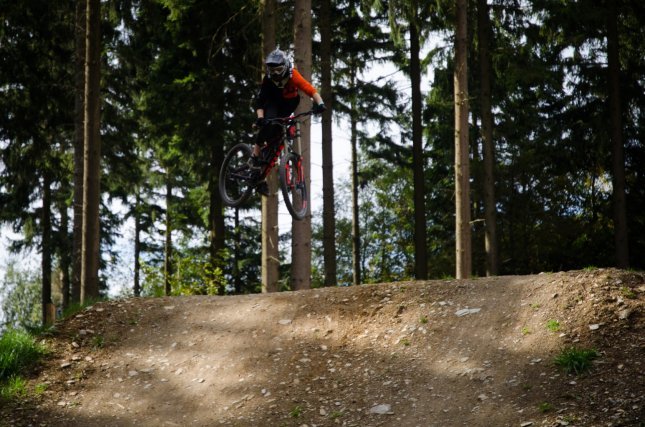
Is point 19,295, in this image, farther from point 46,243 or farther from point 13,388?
point 13,388

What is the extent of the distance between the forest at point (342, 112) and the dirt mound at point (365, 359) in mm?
3008

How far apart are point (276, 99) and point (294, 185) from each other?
146 centimetres

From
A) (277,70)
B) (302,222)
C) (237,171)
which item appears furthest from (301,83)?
(302,222)

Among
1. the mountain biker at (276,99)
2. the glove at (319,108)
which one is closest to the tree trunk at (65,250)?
the mountain biker at (276,99)

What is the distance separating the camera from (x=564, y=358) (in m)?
7.73

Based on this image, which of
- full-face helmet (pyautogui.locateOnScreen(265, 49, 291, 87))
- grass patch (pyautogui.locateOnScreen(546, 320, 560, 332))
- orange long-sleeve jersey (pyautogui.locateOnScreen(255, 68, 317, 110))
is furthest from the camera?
orange long-sleeve jersey (pyautogui.locateOnScreen(255, 68, 317, 110))

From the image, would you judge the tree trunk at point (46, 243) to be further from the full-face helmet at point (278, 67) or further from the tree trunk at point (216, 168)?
the full-face helmet at point (278, 67)

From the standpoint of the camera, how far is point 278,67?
32.2 ft

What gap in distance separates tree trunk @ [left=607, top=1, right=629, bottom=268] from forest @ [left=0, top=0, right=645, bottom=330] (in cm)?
5

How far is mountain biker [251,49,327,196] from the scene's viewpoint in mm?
10188

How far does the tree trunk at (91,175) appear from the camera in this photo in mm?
13812

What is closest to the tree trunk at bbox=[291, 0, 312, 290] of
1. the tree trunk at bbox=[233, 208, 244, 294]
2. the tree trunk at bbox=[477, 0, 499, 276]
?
the tree trunk at bbox=[477, 0, 499, 276]

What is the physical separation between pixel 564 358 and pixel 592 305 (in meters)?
1.18

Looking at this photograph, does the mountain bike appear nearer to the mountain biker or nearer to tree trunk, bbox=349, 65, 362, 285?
the mountain biker
